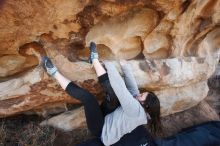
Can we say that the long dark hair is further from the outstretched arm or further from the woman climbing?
the outstretched arm

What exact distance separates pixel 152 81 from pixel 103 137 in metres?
0.75

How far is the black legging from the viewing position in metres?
2.46

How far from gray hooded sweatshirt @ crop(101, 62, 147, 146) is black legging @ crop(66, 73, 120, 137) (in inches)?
2.3

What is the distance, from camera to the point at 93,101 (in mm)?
2471

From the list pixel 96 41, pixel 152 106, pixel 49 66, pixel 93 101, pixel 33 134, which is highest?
pixel 96 41

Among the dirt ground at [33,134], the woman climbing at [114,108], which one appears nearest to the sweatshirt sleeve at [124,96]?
the woman climbing at [114,108]

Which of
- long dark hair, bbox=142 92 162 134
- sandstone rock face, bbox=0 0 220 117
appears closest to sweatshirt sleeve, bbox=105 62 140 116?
long dark hair, bbox=142 92 162 134

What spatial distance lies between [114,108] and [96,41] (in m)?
0.54

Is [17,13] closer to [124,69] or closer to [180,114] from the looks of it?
[124,69]

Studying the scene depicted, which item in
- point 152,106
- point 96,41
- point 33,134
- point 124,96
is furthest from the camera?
point 33,134

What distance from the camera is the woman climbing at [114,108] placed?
242cm

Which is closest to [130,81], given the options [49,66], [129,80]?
[129,80]

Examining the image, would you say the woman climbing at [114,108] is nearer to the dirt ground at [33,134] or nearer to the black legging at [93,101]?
the black legging at [93,101]

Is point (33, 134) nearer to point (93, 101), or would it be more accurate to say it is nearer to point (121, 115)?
point (93, 101)
